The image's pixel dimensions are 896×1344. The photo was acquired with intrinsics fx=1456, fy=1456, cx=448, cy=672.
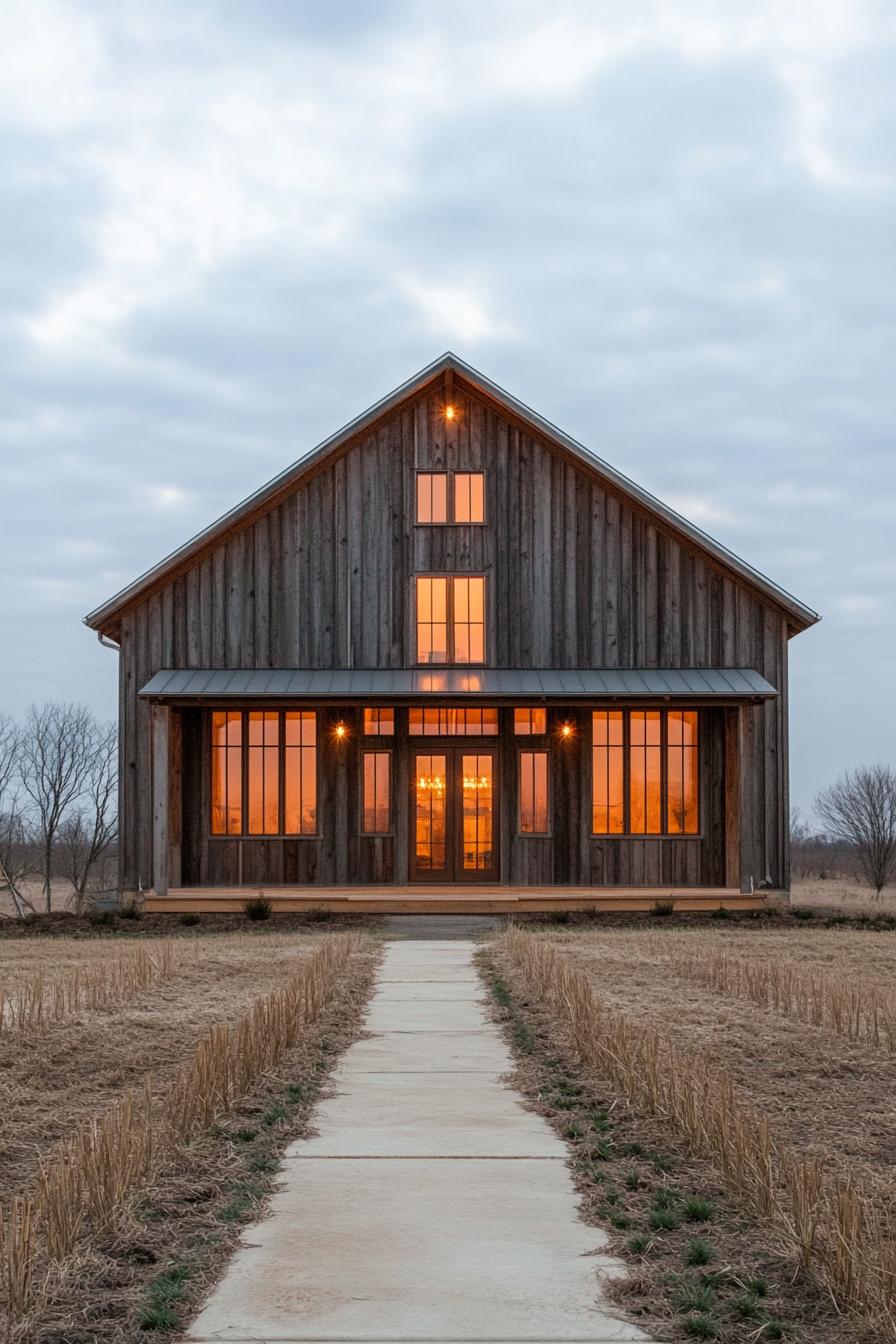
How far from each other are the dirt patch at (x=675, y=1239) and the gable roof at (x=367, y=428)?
49.2 ft

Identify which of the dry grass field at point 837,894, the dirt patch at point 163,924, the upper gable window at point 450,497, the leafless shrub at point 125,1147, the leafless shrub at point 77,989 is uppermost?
the upper gable window at point 450,497

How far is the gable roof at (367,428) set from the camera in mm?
21781

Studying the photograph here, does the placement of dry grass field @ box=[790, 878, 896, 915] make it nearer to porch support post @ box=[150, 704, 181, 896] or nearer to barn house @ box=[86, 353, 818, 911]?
barn house @ box=[86, 353, 818, 911]

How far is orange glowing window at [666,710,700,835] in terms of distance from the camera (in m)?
22.4

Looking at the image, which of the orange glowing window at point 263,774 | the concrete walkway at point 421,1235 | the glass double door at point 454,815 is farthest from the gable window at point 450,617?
the concrete walkway at point 421,1235

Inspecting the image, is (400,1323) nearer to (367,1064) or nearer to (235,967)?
(367,1064)

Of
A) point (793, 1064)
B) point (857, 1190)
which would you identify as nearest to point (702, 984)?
point (793, 1064)

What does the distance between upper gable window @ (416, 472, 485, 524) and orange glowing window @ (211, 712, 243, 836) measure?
4339mm

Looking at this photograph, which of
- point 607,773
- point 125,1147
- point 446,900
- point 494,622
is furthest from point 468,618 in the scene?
point 125,1147

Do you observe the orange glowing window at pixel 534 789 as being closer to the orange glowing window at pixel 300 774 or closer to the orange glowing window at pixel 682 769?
the orange glowing window at pixel 682 769

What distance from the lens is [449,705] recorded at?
2212 cm

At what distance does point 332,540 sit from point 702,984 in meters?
11.6

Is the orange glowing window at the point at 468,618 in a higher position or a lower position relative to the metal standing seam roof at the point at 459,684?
higher

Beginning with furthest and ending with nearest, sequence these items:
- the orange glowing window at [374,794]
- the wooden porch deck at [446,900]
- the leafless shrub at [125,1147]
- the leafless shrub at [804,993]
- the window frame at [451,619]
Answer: the orange glowing window at [374,794]
the window frame at [451,619]
the wooden porch deck at [446,900]
the leafless shrub at [804,993]
the leafless shrub at [125,1147]
